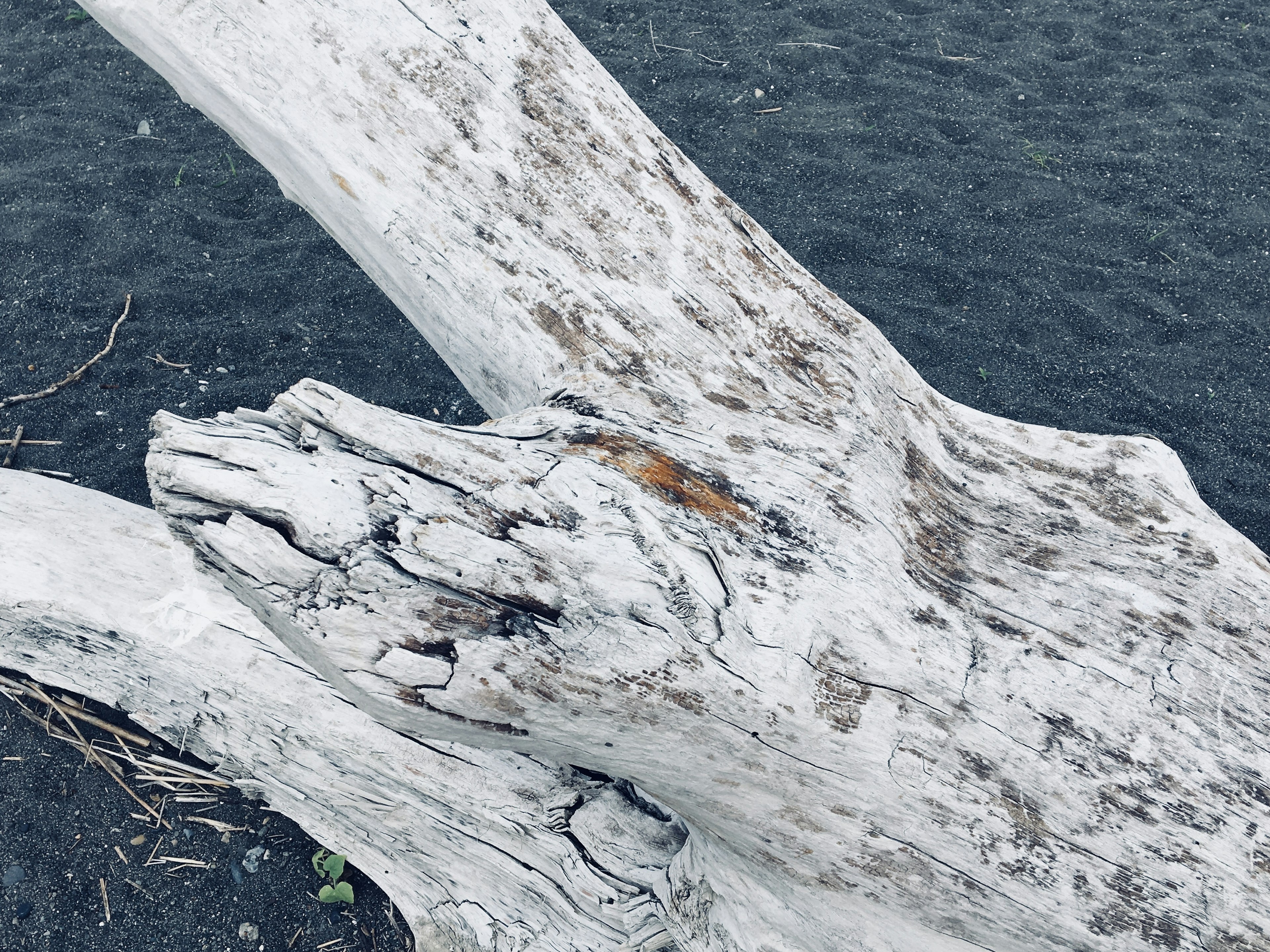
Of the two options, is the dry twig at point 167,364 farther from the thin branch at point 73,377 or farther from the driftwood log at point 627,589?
the driftwood log at point 627,589

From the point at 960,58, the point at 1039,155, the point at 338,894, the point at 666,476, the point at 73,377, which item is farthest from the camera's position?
the point at 960,58

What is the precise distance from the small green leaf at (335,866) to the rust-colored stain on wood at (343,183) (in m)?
1.93

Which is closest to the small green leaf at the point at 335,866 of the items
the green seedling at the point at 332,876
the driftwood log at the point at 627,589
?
the green seedling at the point at 332,876

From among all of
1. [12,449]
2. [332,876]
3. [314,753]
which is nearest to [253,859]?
[332,876]

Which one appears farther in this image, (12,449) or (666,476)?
(12,449)

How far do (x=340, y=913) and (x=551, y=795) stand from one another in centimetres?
94

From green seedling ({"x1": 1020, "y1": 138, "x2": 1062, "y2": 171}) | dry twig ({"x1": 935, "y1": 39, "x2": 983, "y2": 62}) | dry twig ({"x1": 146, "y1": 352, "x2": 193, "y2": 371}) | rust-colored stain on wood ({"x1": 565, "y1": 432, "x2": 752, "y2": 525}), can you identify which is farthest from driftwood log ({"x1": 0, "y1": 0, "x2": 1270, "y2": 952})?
dry twig ({"x1": 935, "y1": 39, "x2": 983, "y2": 62})

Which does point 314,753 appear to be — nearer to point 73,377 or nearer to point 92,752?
point 92,752

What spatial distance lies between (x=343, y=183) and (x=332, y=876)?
80.1 inches

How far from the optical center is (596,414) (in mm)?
2195

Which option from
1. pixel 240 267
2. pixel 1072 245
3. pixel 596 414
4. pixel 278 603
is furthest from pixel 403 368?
pixel 1072 245

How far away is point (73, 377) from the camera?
399cm

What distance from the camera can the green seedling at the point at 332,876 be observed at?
9.21 ft

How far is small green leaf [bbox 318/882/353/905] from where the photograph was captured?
2805mm
